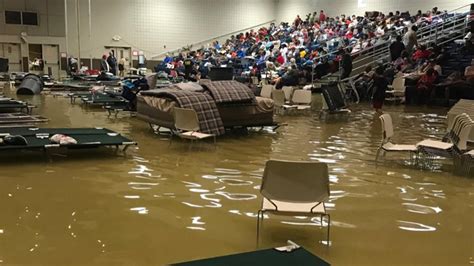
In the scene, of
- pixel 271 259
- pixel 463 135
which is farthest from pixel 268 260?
pixel 463 135

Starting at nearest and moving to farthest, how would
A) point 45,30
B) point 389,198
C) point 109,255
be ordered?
point 109,255
point 389,198
point 45,30

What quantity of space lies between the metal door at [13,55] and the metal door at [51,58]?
54.9 inches

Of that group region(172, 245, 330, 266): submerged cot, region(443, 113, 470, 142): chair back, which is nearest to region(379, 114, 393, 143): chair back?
region(443, 113, 470, 142): chair back

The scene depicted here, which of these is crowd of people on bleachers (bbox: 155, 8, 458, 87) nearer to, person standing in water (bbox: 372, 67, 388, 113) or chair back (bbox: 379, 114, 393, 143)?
person standing in water (bbox: 372, 67, 388, 113)

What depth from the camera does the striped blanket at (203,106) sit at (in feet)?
26.8

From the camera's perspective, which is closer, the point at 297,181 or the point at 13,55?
the point at 297,181

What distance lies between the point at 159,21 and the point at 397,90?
756 inches

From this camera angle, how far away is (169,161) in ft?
22.2

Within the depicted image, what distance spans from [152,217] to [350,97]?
12237mm

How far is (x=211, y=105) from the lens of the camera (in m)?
8.39

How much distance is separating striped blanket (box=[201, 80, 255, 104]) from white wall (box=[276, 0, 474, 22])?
17351 millimetres

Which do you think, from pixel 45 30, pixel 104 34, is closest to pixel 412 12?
pixel 104 34

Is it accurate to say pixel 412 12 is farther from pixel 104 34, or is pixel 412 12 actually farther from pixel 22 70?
pixel 22 70

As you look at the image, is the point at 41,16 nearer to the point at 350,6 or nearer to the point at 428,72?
the point at 350,6
